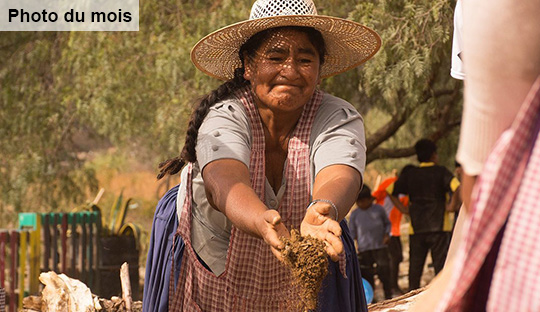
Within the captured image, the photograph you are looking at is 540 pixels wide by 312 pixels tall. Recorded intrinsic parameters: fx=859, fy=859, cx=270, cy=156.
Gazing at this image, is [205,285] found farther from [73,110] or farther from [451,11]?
[73,110]

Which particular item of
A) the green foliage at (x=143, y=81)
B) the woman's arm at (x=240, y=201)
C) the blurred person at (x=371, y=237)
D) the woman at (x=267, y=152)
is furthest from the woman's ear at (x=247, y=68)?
the blurred person at (x=371, y=237)

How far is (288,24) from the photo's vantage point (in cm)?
302

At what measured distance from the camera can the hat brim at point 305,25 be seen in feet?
10.0

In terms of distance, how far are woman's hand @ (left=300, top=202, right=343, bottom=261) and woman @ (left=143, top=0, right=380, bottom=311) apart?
1.15ft

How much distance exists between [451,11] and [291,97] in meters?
3.99

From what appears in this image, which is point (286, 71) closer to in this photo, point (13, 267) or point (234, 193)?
point (234, 193)

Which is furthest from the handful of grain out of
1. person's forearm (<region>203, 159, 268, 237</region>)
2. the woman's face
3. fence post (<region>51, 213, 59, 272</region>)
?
fence post (<region>51, 213, 59, 272</region>)

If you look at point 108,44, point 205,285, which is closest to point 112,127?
point 108,44

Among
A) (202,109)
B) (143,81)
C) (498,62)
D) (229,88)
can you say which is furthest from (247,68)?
(143,81)

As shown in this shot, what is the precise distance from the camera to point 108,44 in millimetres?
8289

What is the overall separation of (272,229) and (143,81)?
620 centimetres

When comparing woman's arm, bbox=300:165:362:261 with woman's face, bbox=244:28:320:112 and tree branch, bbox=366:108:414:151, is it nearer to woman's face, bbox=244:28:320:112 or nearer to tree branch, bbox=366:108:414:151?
woman's face, bbox=244:28:320:112

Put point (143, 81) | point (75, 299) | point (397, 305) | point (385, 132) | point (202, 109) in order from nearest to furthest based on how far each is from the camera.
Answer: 1. point (202, 109)
2. point (397, 305)
3. point (75, 299)
4. point (143, 81)
5. point (385, 132)

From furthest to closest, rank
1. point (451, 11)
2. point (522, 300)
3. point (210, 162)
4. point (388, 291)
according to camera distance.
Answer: point (388, 291) < point (451, 11) < point (210, 162) < point (522, 300)
